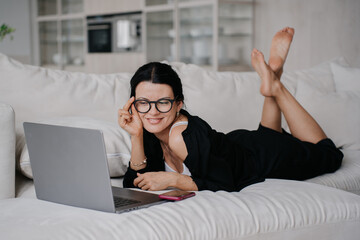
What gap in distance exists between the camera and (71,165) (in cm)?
129

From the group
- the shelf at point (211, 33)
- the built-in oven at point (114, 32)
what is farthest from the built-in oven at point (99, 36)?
the shelf at point (211, 33)

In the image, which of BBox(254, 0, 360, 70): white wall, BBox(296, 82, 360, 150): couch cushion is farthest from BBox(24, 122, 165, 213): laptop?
BBox(254, 0, 360, 70): white wall

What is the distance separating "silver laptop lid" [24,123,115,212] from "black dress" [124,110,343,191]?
40 centimetres

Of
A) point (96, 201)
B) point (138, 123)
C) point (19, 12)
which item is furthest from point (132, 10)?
point (96, 201)

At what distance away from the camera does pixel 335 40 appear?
13.9 ft

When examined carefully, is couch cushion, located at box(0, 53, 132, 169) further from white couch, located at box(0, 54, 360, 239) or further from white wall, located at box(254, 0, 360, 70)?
white wall, located at box(254, 0, 360, 70)

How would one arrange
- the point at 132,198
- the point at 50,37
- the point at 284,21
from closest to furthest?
1. the point at 132,198
2. the point at 284,21
3. the point at 50,37

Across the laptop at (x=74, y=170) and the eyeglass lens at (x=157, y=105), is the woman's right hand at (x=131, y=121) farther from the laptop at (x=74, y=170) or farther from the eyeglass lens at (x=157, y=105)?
the laptop at (x=74, y=170)

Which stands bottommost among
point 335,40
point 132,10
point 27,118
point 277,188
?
point 277,188

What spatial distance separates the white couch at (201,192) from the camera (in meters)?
1.25

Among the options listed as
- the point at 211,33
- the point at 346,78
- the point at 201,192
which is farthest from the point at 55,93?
the point at 211,33

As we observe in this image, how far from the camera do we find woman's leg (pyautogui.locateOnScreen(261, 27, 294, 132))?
2.36m

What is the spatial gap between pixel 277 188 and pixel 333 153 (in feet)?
2.06

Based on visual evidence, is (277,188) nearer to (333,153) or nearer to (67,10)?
(333,153)
